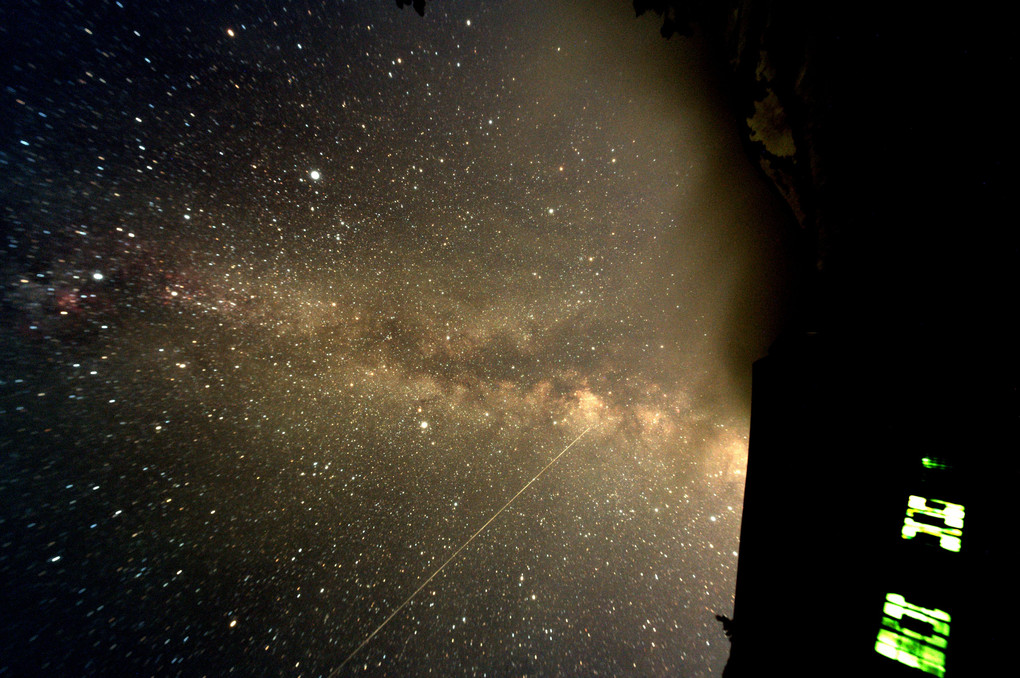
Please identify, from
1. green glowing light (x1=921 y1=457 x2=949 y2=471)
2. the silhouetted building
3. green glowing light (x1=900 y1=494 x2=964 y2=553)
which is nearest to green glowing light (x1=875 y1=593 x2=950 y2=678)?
the silhouetted building

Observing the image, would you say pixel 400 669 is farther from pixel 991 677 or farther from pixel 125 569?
pixel 991 677

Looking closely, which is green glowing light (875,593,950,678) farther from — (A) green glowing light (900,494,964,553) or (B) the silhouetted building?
(A) green glowing light (900,494,964,553)

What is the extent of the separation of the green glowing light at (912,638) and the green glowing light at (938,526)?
46 cm

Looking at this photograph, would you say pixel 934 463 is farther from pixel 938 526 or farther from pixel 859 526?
pixel 859 526

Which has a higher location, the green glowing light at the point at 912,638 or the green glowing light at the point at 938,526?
the green glowing light at the point at 938,526

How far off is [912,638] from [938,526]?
0.83 meters

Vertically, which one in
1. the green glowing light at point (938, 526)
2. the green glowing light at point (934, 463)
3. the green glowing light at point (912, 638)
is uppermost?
the green glowing light at point (934, 463)

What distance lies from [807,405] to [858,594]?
1.50m

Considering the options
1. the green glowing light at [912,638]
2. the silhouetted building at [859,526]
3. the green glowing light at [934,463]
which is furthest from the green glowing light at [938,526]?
the green glowing light at [912,638]

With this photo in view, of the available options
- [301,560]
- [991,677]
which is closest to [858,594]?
[991,677]

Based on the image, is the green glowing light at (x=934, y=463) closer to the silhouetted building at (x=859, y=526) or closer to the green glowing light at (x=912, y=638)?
the silhouetted building at (x=859, y=526)

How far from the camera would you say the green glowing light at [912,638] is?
2100 millimetres

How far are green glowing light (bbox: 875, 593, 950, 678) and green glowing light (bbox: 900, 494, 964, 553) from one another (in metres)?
0.46

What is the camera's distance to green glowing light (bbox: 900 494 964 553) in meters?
2.18
